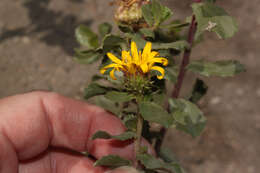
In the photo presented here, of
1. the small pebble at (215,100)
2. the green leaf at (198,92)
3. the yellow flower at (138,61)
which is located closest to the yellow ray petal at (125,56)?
the yellow flower at (138,61)

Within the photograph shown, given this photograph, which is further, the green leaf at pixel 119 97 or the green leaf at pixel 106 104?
the green leaf at pixel 106 104

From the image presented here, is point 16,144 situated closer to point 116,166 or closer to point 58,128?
point 58,128

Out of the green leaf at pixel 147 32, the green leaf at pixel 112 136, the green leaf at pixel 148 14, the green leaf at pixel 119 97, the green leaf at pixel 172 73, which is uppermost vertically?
the green leaf at pixel 148 14

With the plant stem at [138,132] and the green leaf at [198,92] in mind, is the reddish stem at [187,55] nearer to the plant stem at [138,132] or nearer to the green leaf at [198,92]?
the green leaf at [198,92]

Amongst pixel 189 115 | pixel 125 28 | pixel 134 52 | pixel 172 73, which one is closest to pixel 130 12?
pixel 125 28

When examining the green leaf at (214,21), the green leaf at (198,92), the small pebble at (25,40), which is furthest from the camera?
the small pebble at (25,40)

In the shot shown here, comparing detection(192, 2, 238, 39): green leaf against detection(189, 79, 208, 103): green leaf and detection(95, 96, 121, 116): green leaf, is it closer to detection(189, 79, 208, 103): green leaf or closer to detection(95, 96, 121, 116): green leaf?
detection(189, 79, 208, 103): green leaf
